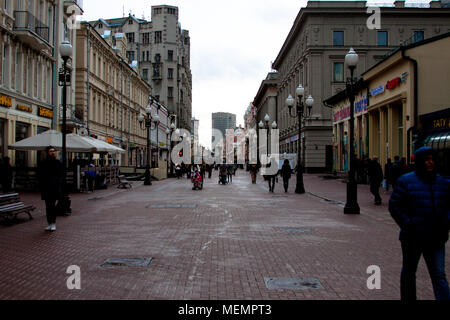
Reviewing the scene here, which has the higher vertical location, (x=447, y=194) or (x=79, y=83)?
(x=79, y=83)

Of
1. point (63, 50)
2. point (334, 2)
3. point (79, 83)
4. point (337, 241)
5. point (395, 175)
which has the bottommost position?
point (337, 241)

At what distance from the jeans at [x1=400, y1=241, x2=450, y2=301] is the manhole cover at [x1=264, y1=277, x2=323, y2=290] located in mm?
1268

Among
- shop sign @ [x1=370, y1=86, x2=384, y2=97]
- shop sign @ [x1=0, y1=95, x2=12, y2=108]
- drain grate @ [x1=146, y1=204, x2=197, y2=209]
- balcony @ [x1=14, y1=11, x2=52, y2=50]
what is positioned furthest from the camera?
shop sign @ [x1=370, y1=86, x2=384, y2=97]

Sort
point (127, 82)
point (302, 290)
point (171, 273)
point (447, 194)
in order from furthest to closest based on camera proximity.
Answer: point (127, 82), point (171, 273), point (302, 290), point (447, 194)

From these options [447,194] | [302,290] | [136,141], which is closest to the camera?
[447,194]

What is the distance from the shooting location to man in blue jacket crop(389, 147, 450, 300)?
431 centimetres

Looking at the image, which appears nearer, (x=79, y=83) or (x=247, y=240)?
(x=247, y=240)

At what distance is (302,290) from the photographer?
17.8ft

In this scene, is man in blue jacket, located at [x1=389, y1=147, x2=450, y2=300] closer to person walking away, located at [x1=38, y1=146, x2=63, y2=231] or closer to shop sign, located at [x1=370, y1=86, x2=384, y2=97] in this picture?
person walking away, located at [x1=38, y1=146, x2=63, y2=231]

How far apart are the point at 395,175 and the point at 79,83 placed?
1000 inches

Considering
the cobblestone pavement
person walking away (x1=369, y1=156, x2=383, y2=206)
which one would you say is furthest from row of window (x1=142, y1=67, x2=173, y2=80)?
the cobblestone pavement

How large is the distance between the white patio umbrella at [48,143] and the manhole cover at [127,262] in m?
15.4
